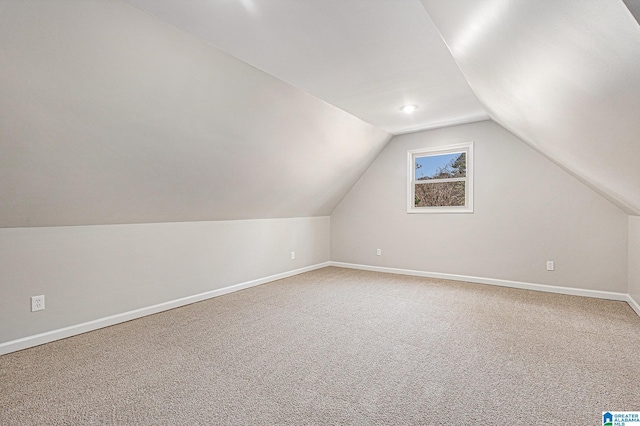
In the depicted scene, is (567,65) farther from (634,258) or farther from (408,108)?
(634,258)

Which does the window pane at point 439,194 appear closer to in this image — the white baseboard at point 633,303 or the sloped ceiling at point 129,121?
the sloped ceiling at point 129,121

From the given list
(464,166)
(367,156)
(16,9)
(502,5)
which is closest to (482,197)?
(464,166)

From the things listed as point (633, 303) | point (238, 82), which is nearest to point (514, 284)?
point (633, 303)

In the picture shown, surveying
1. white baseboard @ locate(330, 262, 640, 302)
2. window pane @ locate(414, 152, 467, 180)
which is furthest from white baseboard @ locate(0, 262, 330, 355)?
window pane @ locate(414, 152, 467, 180)

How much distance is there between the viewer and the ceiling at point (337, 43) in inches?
71.9

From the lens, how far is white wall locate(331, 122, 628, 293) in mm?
3686

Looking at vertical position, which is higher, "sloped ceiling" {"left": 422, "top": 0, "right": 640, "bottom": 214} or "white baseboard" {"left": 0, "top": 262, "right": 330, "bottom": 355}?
"sloped ceiling" {"left": 422, "top": 0, "right": 640, "bottom": 214}

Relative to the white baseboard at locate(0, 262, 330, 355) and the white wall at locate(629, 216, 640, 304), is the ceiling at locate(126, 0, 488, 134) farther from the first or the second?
the white baseboard at locate(0, 262, 330, 355)

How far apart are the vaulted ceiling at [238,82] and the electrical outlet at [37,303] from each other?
0.61 m

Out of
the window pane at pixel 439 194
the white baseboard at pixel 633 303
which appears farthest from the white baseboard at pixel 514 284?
the window pane at pixel 439 194

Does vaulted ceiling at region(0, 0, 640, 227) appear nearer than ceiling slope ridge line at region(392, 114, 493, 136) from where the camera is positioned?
Yes

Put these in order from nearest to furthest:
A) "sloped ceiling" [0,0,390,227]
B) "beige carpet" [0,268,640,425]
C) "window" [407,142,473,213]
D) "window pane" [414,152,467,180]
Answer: "beige carpet" [0,268,640,425] < "sloped ceiling" [0,0,390,227] < "window" [407,142,473,213] < "window pane" [414,152,467,180]

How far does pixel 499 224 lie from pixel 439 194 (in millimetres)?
962

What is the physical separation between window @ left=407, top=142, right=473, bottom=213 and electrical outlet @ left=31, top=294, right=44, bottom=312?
14.7 ft
